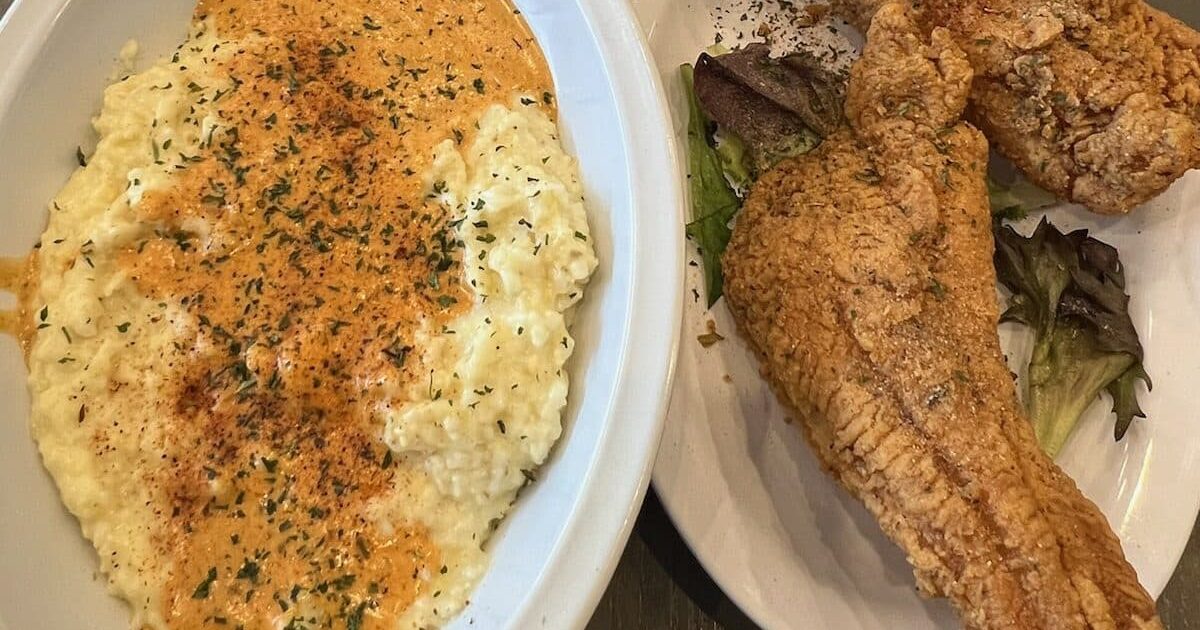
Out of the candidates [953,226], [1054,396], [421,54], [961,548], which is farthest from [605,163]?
[1054,396]

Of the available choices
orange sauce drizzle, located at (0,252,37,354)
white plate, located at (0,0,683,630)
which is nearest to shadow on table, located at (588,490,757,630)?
white plate, located at (0,0,683,630)

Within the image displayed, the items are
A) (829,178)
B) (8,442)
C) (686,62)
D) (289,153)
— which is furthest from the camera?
(686,62)

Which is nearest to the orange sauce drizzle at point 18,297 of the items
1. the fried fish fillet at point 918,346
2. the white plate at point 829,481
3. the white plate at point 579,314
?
the white plate at point 579,314

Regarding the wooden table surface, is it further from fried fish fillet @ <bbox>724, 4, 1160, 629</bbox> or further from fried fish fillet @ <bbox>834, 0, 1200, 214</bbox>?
fried fish fillet @ <bbox>834, 0, 1200, 214</bbox>

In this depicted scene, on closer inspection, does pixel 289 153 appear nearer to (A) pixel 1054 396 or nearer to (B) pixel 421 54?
(B) pixel 421 54

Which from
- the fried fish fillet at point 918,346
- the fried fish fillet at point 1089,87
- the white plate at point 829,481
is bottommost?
the white plate at point 829,481

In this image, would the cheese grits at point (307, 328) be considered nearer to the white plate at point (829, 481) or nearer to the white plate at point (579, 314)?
the white plate at point (579, 314)

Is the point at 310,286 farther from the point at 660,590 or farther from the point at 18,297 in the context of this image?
the point at 660,590
